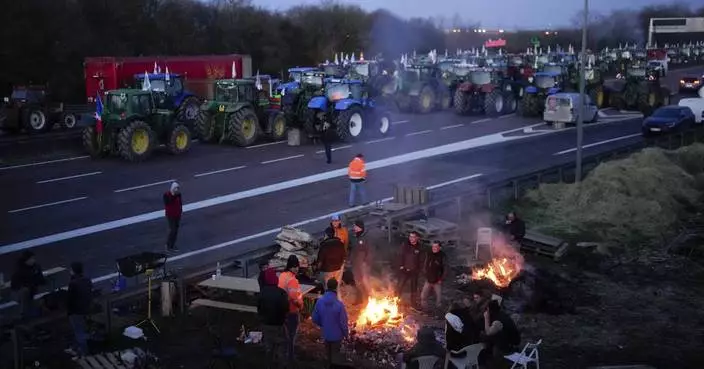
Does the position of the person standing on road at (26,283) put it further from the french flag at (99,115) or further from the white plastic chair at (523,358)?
the french flag at (99,115)

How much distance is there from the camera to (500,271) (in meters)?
12.2

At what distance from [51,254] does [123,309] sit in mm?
3894

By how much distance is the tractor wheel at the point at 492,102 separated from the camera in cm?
3422

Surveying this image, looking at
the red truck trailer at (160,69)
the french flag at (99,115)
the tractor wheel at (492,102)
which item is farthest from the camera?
the tractor wheel at (492,102)

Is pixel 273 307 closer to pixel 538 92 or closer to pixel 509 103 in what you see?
pixel 538 92

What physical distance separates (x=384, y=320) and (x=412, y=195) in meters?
5.31

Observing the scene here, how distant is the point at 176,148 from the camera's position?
24188 millimetres

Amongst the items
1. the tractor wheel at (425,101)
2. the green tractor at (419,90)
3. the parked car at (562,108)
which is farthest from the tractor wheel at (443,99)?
the parked car at (562,108)

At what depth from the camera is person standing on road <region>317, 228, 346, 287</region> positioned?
1091 cm

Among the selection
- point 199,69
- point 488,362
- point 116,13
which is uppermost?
point 116,13

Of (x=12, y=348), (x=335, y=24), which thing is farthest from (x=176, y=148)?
(x=335, y=24)

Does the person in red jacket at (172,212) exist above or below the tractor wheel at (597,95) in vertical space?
below

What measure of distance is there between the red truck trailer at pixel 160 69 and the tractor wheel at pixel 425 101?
920cm

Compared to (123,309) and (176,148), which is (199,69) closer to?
(176,148)
